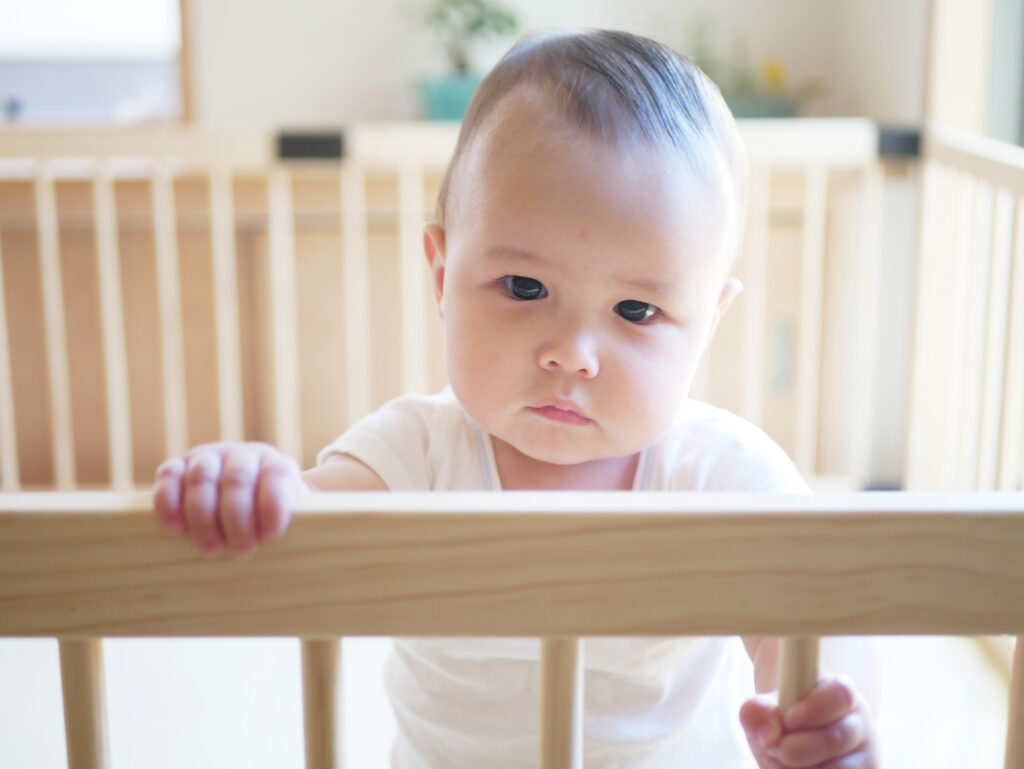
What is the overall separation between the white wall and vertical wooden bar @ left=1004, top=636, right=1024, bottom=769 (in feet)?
6.27

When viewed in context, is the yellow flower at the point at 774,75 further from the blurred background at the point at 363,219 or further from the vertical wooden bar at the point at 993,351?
the vertical wooden bar at the point at 993,351

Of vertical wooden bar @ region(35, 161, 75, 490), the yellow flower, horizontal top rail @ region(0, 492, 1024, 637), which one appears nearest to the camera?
horizontal top rail @ region(0, 492, 1024, 637)

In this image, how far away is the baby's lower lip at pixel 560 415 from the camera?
26.2 inches

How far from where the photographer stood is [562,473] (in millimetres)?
779

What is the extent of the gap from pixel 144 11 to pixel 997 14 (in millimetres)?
1616

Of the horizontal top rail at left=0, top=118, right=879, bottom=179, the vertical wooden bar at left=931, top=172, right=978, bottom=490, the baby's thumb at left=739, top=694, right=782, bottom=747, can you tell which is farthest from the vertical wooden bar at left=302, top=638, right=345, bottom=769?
the horizontal top rail at left=0, top=118, right=879, bottom=179

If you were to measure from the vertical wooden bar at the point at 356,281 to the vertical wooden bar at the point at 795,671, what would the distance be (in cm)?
142

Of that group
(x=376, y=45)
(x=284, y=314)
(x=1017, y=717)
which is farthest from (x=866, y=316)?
(x=1017, y=717)

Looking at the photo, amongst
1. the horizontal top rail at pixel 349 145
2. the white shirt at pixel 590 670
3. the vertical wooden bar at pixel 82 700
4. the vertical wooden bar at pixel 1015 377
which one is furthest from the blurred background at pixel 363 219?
the vertical wooden bar at pixel 82 700

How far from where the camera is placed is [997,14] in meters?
1.98

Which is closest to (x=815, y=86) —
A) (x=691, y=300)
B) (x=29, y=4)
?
(x=29, y=4)

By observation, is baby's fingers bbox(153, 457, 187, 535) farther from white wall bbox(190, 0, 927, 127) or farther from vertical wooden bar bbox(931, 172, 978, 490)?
white wall bbox(190, 0, 927, 127)

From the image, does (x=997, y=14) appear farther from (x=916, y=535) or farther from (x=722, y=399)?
(x=916, y=535)

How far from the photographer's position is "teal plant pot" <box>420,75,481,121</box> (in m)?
2.13
